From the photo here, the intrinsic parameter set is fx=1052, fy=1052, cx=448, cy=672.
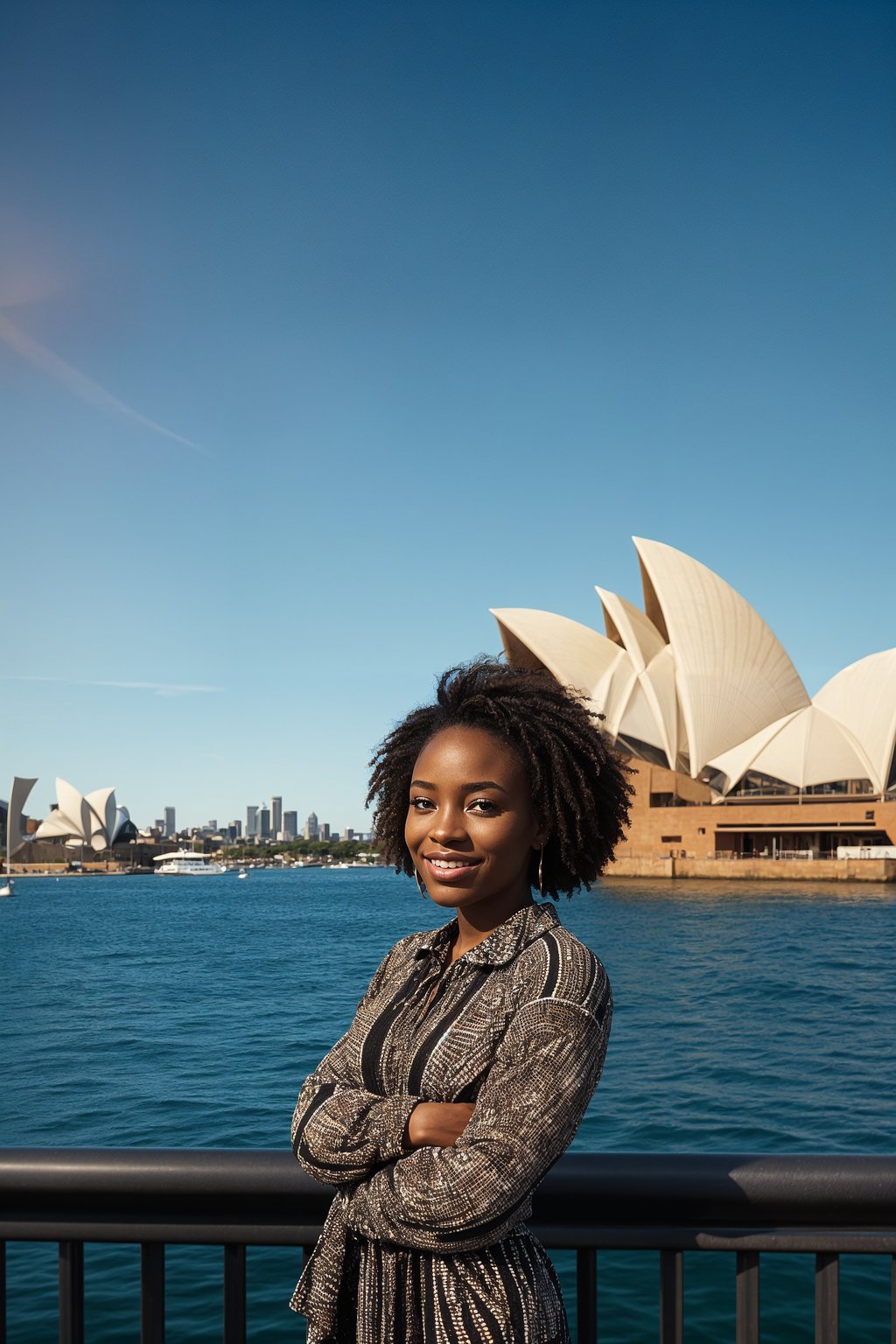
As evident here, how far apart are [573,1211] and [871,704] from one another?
1619 inches

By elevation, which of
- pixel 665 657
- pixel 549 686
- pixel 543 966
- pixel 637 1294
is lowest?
pixel 637 1294

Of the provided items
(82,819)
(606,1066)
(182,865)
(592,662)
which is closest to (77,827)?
(82,819)

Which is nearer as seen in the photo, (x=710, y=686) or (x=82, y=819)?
(x=710, y=686)

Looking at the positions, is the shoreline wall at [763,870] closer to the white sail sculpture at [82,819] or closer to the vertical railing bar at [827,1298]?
the vertical railing bar at [827,1298]

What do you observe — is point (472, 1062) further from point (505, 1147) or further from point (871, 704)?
point (871, 704)

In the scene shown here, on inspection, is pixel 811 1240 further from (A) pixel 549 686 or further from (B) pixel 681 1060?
(B) pixel 681 1060

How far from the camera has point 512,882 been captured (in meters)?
1.23

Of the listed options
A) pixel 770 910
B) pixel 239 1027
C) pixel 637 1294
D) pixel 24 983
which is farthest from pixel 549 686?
pixel 770 910

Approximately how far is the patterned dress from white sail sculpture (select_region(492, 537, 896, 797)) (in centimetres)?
3622

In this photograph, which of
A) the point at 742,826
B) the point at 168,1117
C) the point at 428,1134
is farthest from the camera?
the point at 742,826

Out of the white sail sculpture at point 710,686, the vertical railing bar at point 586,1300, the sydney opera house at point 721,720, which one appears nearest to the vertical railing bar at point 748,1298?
the vertical railing bar at point 586,1300

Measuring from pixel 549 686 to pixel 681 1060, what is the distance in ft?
32.1

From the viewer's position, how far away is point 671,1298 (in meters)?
1.20

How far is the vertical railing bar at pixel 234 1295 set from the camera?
122 centimetres
